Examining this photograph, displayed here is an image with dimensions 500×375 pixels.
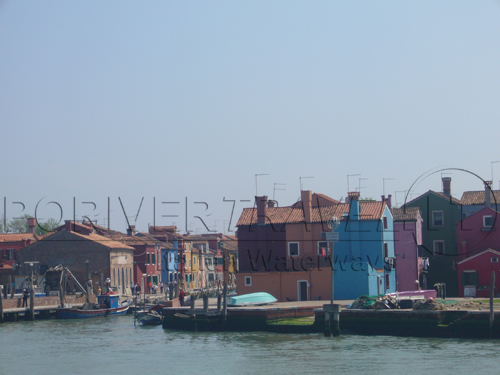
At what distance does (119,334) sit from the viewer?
4341 cm

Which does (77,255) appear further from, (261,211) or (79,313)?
(261,211)

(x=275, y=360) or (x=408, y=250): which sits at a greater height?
(x=408, y=250)

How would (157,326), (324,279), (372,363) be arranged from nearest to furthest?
(372,363) → (157,326) → (324,279)

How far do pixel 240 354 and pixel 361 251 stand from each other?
2029 cm

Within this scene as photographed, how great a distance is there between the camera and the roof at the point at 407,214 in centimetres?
5744

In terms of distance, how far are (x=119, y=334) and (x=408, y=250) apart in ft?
82.5

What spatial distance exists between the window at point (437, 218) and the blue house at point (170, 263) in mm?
33153

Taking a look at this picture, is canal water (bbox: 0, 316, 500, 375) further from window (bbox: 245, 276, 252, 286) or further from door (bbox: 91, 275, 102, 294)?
door (bbox: 91, 275, 102, 294)

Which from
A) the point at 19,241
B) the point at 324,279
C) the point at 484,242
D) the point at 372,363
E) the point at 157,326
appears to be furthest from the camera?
the point at 19,241

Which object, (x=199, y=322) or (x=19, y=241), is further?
(x=19, y=241)

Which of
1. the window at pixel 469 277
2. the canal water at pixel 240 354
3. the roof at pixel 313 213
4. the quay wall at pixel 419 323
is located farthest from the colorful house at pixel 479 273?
the canal water at pixel 240 354

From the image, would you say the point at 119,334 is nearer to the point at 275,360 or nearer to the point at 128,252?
the point at 275,360

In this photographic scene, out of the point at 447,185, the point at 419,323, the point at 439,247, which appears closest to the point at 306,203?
the point at 439,247

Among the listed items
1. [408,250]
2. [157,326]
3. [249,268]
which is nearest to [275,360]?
[157,326]
